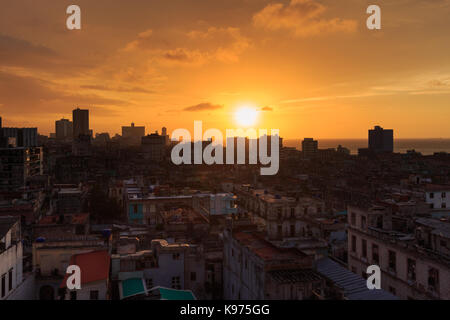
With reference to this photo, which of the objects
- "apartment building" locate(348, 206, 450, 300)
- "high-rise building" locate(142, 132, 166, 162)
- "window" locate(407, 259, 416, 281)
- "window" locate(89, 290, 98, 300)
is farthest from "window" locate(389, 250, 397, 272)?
"high-rise building" locate(142, 132, 166, 162)

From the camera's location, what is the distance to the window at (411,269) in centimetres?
1683

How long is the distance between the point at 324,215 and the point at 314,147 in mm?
118803

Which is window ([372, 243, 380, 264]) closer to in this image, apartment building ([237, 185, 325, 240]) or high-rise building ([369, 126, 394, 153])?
apartment building ([237, 185, 325, 240])

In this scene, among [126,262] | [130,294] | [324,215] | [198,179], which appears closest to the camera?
[130,294]

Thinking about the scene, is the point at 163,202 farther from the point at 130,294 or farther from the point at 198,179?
Result: the point at 198,179

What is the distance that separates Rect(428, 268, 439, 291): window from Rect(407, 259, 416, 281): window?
0.99 meters

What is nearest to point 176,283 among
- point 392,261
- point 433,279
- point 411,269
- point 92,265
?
point 92,265

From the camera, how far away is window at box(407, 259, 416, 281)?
16828mm

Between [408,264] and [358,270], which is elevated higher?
[408,264]

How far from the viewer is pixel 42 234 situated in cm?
2745

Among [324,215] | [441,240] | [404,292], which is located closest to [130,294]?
[404,292]

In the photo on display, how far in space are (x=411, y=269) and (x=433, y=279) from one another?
4.64 feet

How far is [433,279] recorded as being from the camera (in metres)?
15.6

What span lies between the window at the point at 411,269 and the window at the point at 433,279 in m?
0.99
